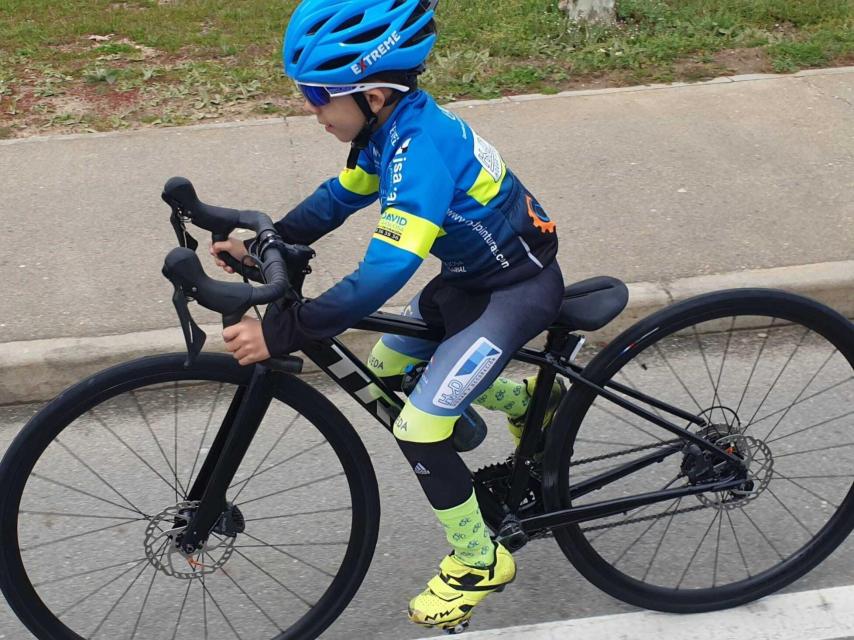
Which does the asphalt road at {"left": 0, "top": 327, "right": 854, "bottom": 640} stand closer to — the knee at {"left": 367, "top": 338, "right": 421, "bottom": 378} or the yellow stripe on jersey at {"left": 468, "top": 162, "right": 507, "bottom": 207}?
the knee at {"left": 367, "top": 338, "right": 421, "bottom": 378}

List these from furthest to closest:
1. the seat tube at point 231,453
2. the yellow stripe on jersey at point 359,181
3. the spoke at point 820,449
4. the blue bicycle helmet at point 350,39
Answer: the spoke at point 820,449 → the yellow stripe on jersey at point 359,181 → the seat tube at point 231,453 → the blue bicycle helmet at point 350,39

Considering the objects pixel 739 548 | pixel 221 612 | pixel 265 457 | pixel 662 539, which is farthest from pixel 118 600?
pixel 739 548

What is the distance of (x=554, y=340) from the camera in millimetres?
2852

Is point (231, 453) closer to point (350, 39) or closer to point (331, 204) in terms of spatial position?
point (331, 204)

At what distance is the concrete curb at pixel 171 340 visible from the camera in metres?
4.35

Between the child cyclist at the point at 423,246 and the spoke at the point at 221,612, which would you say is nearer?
the child cyclist at the point at 423,246

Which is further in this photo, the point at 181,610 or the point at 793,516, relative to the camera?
the point at 793,516

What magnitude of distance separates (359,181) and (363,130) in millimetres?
296

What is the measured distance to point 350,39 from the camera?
2443mm

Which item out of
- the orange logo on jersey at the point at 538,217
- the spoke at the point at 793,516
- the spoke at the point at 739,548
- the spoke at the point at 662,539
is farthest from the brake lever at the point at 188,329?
the spoke at the point at 793,516

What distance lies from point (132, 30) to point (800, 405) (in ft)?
20.7

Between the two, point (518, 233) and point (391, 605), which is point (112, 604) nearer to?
point (391, 605)

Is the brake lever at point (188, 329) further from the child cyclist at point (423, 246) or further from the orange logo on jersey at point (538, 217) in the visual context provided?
the orange logo on jersey at point (538, 217)

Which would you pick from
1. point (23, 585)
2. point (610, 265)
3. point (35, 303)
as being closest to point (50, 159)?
point (35, 303)
